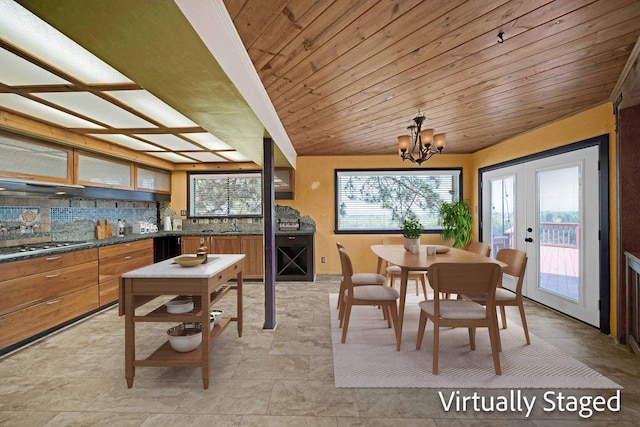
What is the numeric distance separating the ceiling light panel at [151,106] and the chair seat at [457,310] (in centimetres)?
278

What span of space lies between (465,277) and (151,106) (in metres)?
3.01

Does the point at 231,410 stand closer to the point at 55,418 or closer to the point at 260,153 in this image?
the point at 55,418

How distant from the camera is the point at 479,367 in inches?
90.7

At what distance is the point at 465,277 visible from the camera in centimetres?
217

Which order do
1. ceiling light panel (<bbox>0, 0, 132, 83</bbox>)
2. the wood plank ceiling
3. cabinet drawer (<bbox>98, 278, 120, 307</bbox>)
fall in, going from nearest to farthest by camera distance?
ceiling light panel (<bbox>0, 0, 132, 83</bbox>) < the wood plank ceiling < cabinet drawer (<bbox>98, 278, 120, 307</bbox>)

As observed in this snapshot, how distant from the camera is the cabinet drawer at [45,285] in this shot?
8.29 feet

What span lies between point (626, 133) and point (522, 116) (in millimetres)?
919

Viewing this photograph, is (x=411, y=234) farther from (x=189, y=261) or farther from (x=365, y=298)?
(x=189, y=261)

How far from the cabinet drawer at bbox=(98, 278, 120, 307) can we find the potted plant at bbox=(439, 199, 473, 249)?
5.07 meters

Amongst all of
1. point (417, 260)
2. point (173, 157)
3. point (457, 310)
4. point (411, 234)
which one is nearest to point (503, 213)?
point (411, 234)

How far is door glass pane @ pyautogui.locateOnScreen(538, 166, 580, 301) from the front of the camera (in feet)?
11.0

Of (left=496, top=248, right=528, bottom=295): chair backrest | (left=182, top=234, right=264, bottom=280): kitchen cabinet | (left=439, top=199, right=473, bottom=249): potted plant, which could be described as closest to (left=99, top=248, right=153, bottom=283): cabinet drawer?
(left=182, top=234, right=264, bottom=280): kitchen cabinet

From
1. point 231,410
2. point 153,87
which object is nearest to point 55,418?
point 231,410

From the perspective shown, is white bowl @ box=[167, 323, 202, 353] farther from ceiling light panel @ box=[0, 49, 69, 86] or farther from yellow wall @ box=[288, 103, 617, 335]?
yellow wall @ box=[288, 103, 617, 335]
